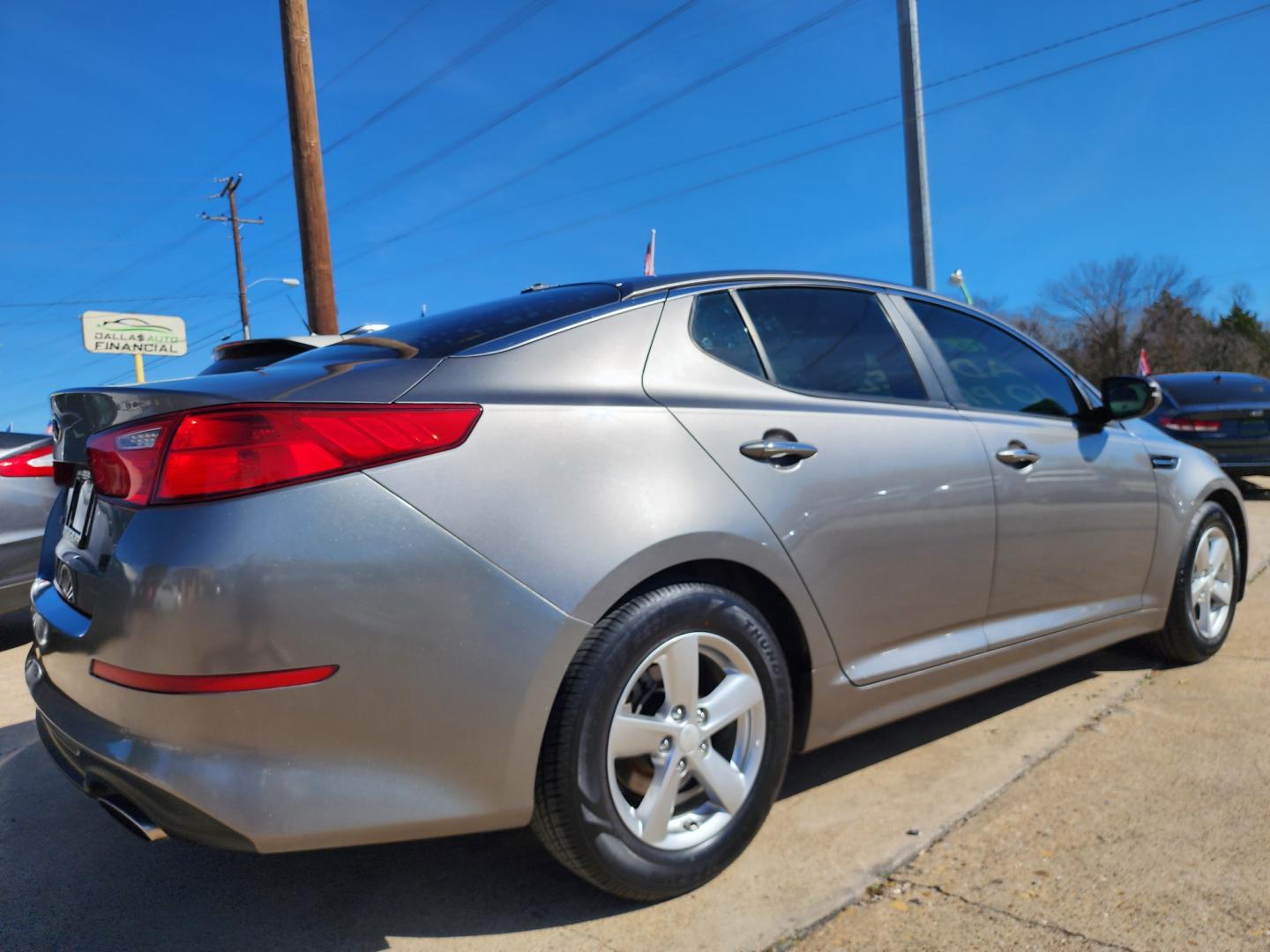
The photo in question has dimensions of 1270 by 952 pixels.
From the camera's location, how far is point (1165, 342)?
50.0m

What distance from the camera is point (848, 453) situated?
2.58 m

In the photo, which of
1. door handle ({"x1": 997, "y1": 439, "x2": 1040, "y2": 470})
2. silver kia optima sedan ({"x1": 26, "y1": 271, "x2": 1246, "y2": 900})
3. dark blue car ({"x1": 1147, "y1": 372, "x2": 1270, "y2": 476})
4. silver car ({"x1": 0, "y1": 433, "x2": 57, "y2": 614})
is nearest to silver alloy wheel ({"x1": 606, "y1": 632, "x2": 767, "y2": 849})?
silver kia optima sedan ({"x1": 26, "y1": 271, "x2": 1246, "y2": 900})

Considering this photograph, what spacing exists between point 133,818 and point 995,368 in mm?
2950

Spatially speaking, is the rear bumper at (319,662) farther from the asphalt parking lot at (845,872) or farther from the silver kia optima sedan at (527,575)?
the asphalt parking lot at (845,872)

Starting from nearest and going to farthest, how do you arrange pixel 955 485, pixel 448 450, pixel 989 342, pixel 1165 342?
pixel 448 450
pixel 955 485
pixel 989 342
pixel 1165 342

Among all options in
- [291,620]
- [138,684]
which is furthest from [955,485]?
[138,684]

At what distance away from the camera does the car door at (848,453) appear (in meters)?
2.39

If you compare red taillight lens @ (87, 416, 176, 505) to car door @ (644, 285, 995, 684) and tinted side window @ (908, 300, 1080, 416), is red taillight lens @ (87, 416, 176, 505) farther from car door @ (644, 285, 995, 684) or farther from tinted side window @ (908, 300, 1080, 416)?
tinted side window @ (908, 300, 1080, 416)

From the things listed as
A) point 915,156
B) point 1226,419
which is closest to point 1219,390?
point 1226,419

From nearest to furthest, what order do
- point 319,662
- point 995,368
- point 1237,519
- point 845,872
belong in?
point 319,662 → point 845,872 → point 995,368 → point 1237,519

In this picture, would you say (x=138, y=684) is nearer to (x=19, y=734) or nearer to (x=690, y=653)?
(x=690, y=653)

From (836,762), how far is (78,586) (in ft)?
7.32

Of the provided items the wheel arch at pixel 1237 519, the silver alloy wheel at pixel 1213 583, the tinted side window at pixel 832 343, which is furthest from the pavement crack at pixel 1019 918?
the wheel arch at pixel 1237 519

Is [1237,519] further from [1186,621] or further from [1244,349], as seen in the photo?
[1244,349]
